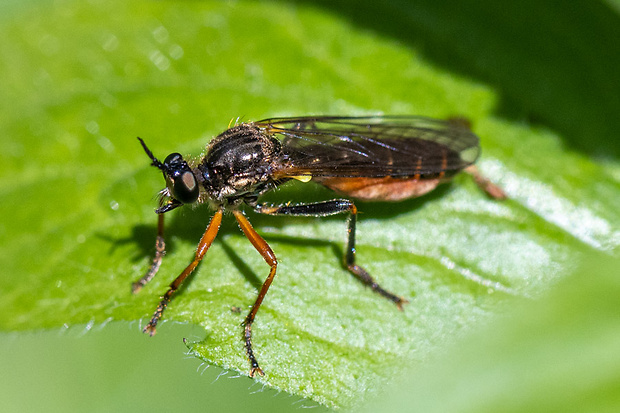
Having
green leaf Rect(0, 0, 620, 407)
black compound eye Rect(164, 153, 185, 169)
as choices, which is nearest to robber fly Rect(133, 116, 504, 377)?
black compound eye Rect(164, 153, 185, 169)

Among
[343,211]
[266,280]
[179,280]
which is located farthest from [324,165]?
[179,280]

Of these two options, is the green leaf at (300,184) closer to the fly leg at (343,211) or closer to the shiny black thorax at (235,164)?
the fly leg at (343,211)

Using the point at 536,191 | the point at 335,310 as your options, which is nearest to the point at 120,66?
the point at 335,310

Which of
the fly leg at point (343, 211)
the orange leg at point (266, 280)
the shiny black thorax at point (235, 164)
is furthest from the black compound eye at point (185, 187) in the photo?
the fly leg at point (343, 211)

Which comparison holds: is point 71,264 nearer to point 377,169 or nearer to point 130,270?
point 130,270

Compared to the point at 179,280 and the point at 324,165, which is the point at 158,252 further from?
the point at 324,165

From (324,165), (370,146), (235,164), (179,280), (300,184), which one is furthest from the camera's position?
(300,184)
